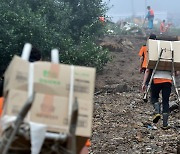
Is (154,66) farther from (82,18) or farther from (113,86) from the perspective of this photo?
(82,18)

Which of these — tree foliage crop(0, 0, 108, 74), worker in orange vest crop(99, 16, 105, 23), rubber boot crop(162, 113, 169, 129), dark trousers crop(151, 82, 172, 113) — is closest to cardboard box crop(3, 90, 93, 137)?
dark trousers crop(151, 82, 172, 113)

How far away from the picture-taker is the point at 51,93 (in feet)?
9.74

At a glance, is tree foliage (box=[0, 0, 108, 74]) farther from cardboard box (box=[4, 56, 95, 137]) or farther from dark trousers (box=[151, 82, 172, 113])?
cardboard box (box=[4, 56, 95, 137])

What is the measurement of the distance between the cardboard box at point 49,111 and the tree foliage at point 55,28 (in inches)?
410

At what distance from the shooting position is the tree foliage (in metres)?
13.6

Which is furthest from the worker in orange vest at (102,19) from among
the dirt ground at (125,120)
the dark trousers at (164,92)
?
the dark trousers at (164,92)

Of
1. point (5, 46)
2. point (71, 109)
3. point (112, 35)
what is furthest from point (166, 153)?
point (112, 35)

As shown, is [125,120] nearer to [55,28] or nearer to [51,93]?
[55,28]

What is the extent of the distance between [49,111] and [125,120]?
7.36 metres

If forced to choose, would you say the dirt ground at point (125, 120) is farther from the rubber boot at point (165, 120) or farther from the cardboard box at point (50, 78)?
the cardboard box at point (50, 78)

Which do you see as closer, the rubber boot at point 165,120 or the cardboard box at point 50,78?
the cardboard box at point 50,78

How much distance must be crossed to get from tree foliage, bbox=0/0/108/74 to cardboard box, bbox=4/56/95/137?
10355 mm

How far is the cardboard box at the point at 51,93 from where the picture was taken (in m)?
2.91

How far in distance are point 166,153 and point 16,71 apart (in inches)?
186
